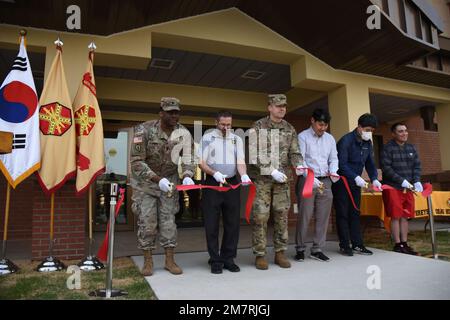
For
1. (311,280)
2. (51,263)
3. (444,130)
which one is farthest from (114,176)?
(444,130)

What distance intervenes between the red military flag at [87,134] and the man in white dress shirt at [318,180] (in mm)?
2372

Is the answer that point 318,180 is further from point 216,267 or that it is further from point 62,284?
point 62,284

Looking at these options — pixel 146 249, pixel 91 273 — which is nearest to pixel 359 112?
pixel 146 249

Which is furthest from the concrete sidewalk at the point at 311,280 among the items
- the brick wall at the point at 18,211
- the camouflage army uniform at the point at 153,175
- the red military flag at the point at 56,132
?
the brick wall at the point at 18,211

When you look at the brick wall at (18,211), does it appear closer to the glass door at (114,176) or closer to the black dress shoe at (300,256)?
the glass door at (114,176)

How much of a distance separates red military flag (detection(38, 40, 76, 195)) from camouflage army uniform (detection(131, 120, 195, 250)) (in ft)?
3.35

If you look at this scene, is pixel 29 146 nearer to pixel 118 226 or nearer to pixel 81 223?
pixel 81 223

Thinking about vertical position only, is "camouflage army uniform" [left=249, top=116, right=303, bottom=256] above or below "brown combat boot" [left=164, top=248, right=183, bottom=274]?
above

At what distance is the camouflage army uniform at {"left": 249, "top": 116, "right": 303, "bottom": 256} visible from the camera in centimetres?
347

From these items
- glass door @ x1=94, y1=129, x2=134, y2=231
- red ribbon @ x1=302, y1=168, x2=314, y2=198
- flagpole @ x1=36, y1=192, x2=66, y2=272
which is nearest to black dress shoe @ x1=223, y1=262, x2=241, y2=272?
red ribbon @ x1=302, y1=168, x2=314, y2=198

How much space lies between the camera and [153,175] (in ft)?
10.4

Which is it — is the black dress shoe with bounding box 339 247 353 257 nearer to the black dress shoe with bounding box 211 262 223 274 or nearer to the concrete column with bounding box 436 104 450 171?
the black dress shoe with bounding box 211 262 223 274

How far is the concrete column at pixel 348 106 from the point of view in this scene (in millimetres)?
5762

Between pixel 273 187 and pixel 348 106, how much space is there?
2.93m
